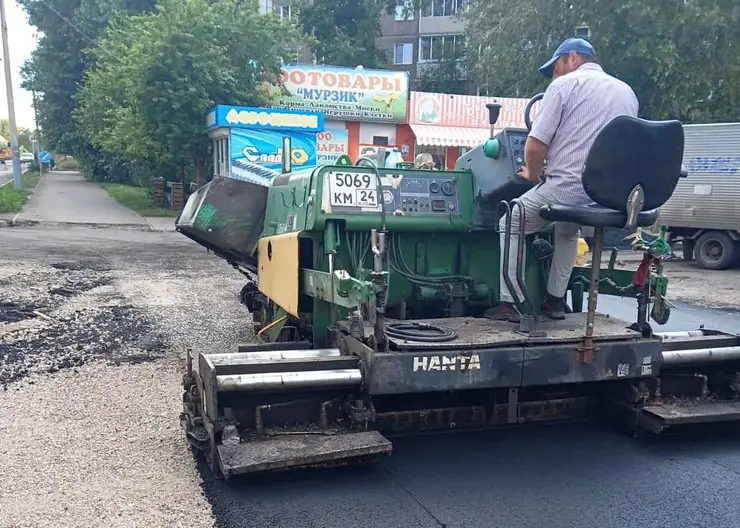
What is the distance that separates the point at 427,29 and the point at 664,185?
132 ft

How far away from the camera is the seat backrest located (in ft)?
12.7

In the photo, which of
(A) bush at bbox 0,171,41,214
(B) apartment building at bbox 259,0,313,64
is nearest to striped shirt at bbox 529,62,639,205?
(A) bush at bbox 0,171,41,214

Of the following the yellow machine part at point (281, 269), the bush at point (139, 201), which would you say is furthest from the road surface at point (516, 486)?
the bush at point (139, 201)

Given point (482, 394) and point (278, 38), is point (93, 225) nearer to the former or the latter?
point (278, 38)

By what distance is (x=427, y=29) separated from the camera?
4200 centimetres

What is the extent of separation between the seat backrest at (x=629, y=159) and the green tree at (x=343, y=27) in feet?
103

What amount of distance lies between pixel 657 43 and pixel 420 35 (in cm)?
2068

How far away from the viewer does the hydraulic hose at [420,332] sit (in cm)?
417

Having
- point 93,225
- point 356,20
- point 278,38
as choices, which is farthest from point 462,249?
point 356,20

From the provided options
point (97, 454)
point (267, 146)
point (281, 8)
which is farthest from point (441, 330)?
point (281, 8)

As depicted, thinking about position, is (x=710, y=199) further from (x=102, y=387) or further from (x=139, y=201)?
(x=139, y=201)

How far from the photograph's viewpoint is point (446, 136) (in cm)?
2628

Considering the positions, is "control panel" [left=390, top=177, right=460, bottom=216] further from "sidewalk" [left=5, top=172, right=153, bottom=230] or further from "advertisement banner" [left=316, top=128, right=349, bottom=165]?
"advertisement banner" [left=316, top=128, right=349, bottom=165]

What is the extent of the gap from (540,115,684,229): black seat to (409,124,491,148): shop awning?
2193 cm
